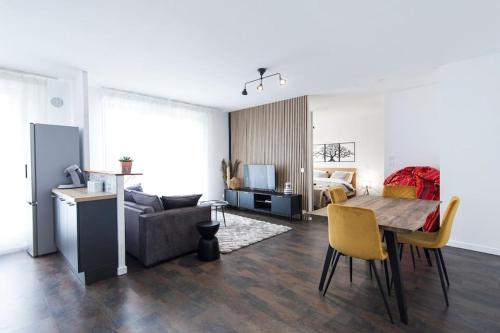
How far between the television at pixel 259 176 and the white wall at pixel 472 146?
3171mm

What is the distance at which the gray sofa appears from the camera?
9.42 ft

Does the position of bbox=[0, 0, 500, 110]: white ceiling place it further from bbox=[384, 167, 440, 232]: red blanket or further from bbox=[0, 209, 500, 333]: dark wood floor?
bbox=[0, 209, 500, 333]: dark wood floor

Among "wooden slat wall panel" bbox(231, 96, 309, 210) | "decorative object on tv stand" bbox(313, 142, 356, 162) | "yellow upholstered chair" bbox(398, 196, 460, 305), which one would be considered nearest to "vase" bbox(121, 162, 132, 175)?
"yellow upholstered chair" bbox(398, 196, 460, 305)

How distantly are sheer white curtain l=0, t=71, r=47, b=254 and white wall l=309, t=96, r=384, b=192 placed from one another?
18.6ft

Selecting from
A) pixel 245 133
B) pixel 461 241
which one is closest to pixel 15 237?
Answer: pixel 245 133

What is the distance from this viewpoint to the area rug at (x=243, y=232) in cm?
362

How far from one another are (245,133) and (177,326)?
16.7 ft

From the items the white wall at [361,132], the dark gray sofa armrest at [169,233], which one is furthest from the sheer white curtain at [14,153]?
the white wall at [361,132]

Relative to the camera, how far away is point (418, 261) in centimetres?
300

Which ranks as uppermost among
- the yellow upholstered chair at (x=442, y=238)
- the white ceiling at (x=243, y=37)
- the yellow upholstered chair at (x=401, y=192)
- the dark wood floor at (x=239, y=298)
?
the white ceiling at (x=243, y=37)

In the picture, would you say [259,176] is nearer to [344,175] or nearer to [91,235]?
[344,175]

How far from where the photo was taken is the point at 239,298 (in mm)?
2227

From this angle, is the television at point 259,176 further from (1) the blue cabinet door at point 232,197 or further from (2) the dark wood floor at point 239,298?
(2) the dark wood floor at point 239,298

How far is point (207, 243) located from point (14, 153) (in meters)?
3.14
